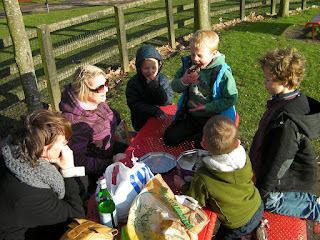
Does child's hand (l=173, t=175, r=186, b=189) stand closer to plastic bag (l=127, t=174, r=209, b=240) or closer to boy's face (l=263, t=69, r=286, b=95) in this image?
plastic bag (l=127, t=174, r=209, b=240)

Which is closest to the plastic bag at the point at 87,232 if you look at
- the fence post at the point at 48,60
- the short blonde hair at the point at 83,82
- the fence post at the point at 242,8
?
the short blonde hair at the point at 83,82

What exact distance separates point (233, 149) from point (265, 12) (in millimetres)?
12719

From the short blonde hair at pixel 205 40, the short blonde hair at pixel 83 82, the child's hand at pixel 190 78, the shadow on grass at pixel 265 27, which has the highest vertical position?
the short blonde hair at pixel 205 40

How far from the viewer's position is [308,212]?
280cm

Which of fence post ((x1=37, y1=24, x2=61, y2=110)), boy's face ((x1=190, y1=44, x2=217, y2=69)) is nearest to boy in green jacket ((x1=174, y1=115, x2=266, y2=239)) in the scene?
boy's face ((x1=190, y1=44, x2=217, y2=69))

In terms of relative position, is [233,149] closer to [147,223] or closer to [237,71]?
[147,223]

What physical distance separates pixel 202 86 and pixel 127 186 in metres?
1.73

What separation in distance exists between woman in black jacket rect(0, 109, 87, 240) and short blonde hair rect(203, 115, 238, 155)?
3.53ft

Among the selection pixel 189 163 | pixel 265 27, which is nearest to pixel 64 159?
pixel 189 163

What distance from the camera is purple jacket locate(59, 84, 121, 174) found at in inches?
121

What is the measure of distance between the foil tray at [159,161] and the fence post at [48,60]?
141 inches

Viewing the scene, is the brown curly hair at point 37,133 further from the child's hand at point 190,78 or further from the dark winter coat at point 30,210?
the child's hand at point 190,78

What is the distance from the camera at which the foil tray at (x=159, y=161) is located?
2807 mm

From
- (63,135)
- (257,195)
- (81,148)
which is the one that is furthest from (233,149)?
(81,148)
